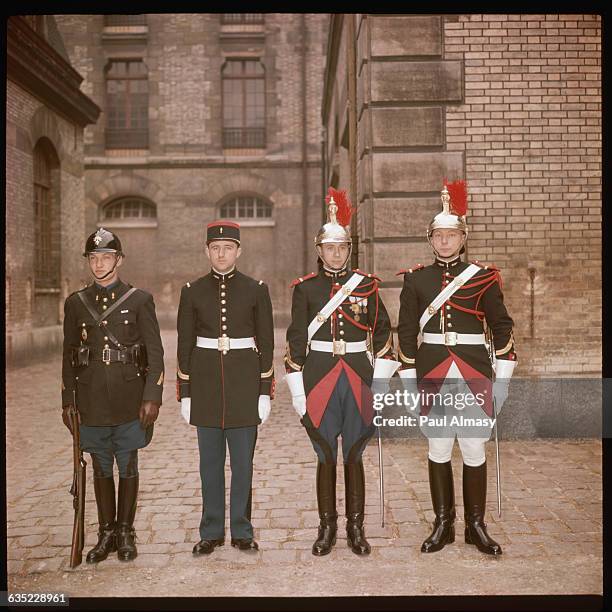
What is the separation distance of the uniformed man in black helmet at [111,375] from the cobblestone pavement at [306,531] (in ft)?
1.15

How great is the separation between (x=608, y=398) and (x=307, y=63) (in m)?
18.0

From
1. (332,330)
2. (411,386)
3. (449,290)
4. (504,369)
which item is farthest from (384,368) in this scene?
(504,369)

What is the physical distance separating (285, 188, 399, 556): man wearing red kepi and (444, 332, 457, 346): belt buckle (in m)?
0.33

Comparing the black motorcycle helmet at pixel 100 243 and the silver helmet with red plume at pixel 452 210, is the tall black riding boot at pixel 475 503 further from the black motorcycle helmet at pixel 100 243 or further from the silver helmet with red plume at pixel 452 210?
the black motorcycle helmet at pixel 100 243

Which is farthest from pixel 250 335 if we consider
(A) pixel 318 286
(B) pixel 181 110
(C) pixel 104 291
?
(B) pixel 181 110

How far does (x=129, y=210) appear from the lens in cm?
2123

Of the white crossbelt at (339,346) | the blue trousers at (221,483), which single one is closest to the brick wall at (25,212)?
the blue trousers at (221,483)

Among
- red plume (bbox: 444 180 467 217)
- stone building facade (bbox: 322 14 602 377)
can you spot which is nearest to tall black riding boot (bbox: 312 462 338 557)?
red plume (bbox: 444 180 467 217)

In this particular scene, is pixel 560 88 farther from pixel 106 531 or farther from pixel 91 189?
pixel 91 189

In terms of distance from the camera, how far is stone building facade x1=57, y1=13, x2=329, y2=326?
1964 centimetres

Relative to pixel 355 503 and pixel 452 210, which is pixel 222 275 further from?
pixel 355 503

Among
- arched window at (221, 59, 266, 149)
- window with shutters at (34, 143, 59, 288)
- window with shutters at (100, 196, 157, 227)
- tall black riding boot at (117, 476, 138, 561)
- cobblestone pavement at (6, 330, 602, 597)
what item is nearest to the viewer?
cobblestone pavement at (6, 330, 602, 597)

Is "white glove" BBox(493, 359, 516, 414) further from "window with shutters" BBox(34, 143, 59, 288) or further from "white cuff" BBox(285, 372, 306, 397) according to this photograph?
"window with shutters" BBox(34, 143, 59, 288)

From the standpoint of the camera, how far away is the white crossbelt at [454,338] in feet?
13.1
